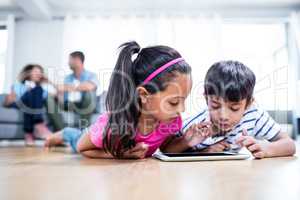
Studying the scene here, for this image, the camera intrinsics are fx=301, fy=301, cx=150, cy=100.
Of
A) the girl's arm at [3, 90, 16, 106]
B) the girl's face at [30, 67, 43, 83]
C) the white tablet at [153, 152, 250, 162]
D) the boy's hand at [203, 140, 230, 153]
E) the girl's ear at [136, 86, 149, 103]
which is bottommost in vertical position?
the white tablet at [153, 152, 250, 162]

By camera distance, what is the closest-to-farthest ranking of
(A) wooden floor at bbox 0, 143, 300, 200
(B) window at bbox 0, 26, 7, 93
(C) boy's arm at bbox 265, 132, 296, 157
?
1. (A) wooden floor at bbox 0, 143, 300, 200
2. (C) boy's arm at bbox 265, 132, 296, 157
3. (B) window at bbox 0, 26, 7, 93

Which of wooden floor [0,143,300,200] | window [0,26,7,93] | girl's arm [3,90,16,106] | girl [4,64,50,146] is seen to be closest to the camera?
wooden floor [0,143,300,200]

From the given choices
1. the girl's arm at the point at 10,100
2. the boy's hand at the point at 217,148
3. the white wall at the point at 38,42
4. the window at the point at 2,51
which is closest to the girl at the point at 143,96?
the boy's hand at the point at 217,148

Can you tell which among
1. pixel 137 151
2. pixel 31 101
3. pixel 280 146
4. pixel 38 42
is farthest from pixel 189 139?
pixel 38 42

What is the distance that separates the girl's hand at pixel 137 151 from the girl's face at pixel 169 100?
100 mm

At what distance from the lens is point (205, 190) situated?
1.32 ft

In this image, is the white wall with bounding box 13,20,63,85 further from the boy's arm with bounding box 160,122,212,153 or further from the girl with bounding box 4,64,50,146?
the boy's arm with bounding box 160,122,212,153

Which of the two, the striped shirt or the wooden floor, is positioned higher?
the striped shirt

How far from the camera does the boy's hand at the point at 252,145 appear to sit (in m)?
0.77

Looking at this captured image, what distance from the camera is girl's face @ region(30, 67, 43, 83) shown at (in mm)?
1796

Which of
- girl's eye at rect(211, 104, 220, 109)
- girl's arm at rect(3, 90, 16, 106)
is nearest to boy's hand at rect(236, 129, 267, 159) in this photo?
girl's eye at rect(211, 104, 220, 109)

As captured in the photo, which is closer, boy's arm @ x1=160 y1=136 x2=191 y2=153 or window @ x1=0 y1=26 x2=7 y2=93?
boy's arm @ x1=160 y1=136 x2=191 y2=153

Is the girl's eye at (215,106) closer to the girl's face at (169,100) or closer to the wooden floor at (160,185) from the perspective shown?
the girl's face at (169,100)

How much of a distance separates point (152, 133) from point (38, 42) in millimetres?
2713
